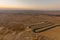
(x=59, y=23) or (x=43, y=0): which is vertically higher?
(x=43, y=0)

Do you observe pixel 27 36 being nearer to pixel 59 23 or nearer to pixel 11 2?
pixel 59 23

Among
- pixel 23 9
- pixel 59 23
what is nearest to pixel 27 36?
pixel 59 23

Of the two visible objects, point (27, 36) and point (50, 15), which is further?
point (50, 15)

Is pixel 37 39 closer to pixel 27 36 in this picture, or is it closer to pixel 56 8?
pixel 27 36

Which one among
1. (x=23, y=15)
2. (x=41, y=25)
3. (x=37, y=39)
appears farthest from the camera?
(x=23, y=15)

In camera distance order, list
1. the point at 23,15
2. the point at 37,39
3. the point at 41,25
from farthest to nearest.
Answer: the point at 23,15
the point at 41,25
the point at 37,39

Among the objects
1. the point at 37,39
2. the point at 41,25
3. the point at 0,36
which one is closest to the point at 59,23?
the point at 41,25
